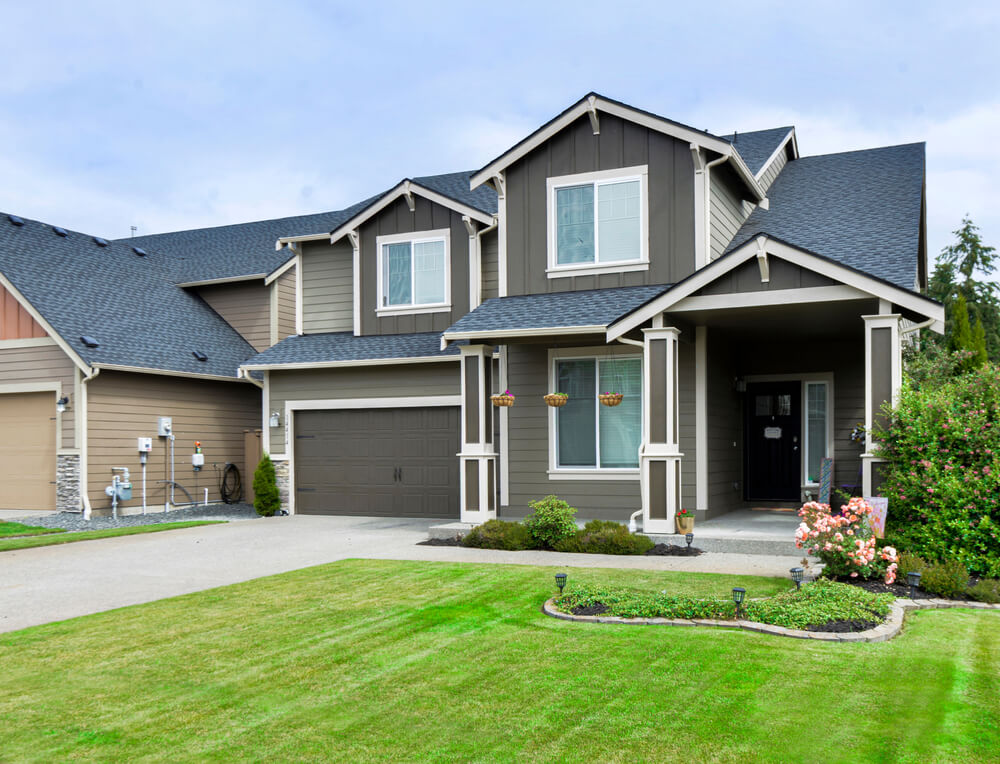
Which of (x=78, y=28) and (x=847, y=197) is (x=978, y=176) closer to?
(x=847, y=197)

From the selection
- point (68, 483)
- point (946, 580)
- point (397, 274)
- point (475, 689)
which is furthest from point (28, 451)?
point (946, 580)

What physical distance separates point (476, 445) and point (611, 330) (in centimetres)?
289

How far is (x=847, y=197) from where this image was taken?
1461 centimetres

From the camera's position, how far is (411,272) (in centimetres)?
1608

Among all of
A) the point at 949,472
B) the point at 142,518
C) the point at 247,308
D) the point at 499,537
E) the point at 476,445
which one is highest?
the point at 247,308

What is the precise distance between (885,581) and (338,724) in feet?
17.7

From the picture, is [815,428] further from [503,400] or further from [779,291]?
[503,400]

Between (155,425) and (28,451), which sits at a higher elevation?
(155,425)

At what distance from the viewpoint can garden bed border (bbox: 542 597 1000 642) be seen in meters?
6.05

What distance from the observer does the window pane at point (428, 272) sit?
51.8 feet

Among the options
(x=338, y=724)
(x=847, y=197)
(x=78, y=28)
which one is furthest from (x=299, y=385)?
A: (x=338, y=724)

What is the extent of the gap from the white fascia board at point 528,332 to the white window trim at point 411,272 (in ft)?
9.63

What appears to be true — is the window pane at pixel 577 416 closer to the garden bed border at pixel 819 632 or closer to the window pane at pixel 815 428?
the window pane at pixel 815 428

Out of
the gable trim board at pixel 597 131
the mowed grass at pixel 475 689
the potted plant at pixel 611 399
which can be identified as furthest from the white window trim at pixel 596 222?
the mowed grass at pixel 475 689
